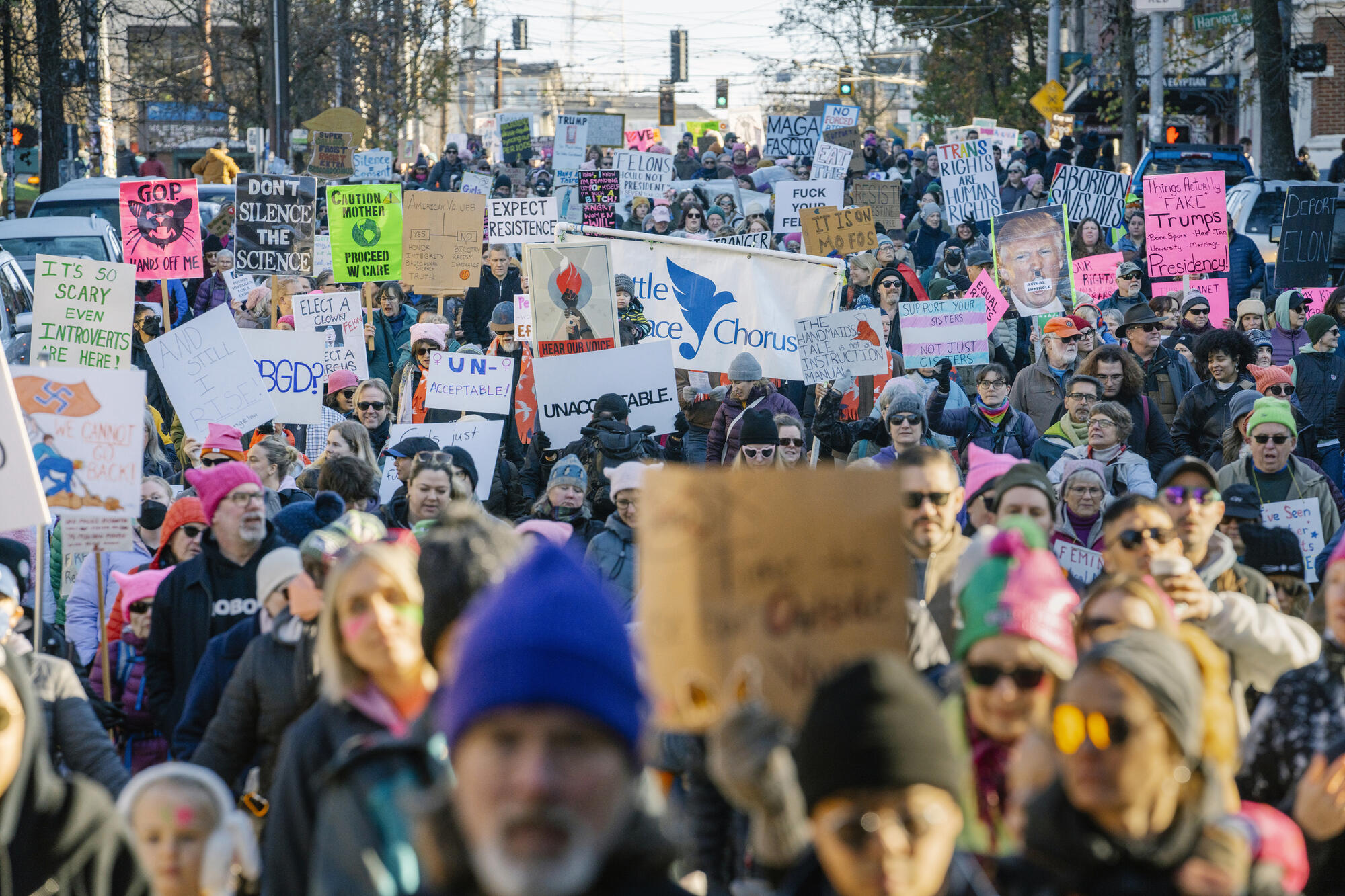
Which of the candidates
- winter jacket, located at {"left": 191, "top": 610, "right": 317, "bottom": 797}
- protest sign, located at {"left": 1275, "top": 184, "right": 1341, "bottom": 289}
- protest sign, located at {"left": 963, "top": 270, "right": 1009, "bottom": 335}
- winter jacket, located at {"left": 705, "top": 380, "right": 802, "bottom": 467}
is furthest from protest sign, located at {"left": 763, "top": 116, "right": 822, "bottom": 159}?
winter jacket, located at {"left": 191, "top": 610, "right": 317, "bottom": 797}

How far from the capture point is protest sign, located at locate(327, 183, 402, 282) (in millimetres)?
13000

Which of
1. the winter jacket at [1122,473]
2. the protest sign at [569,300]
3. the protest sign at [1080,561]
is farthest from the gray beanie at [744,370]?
the protest sign at [1080,561]

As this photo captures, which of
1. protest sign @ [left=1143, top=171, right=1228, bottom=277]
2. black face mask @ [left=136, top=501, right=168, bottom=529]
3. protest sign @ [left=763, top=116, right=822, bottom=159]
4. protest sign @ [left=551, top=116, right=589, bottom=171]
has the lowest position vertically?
black face mask @ [left=136, top=501, right=168, bottom=529]

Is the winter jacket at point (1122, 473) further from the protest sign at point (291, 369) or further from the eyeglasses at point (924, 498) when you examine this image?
the protest sign at point (291, 369)

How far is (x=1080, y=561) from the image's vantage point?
617 centimetres

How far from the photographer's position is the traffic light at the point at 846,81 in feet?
161

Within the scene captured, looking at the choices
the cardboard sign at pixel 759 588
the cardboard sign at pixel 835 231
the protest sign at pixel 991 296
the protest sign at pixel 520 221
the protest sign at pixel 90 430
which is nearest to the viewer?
the cardboard sign at pixel 759 588

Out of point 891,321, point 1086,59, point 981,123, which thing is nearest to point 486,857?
point 891,321

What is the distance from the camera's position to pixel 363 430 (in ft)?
26.9

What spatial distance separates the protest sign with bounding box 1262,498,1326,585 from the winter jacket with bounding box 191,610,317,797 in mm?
4591

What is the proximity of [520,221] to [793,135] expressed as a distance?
18.1 m

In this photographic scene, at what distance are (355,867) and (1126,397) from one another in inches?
264

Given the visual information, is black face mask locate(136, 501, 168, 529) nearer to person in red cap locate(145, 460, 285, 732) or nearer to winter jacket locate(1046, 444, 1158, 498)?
person in red cap locate(145, 460, 285, 732)

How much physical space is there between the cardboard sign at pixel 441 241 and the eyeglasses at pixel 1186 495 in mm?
9277
